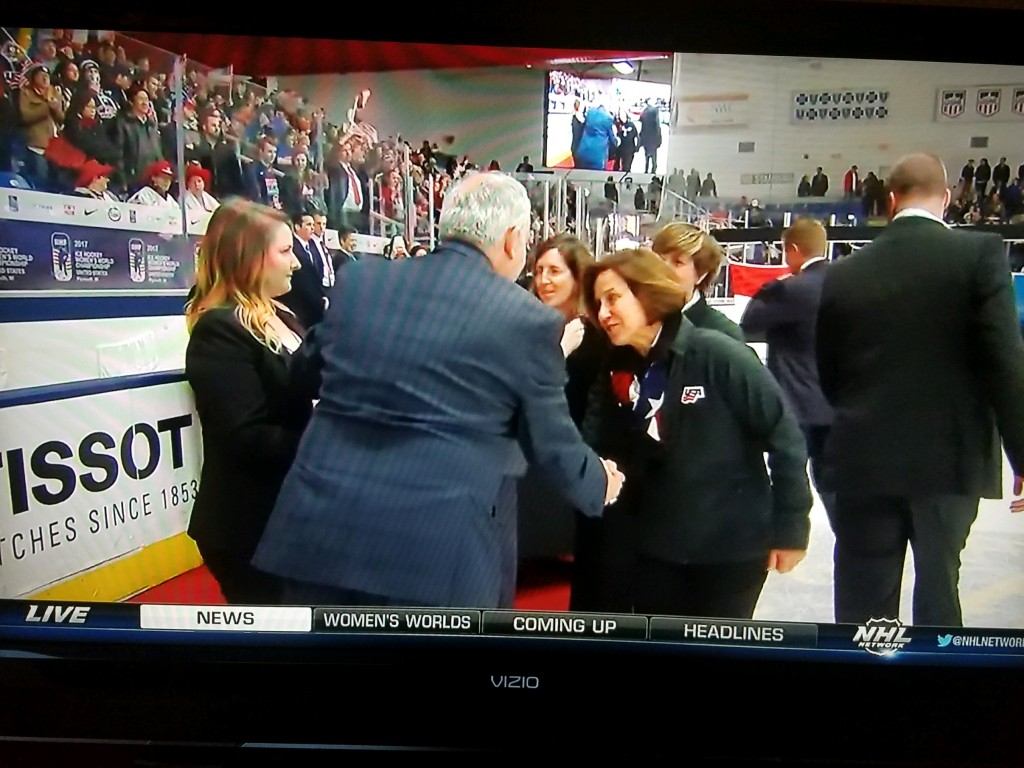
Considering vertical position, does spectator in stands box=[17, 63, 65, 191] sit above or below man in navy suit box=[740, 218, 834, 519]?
above

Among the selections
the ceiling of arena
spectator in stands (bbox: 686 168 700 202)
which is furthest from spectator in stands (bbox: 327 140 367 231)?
spectator in stands (bbox: 686 168 700 202)

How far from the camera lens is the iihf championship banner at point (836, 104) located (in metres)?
1.00

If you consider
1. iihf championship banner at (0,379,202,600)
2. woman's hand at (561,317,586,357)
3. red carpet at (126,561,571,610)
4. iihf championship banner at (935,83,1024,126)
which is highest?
iihf championship banner at (935,83,1024,126)

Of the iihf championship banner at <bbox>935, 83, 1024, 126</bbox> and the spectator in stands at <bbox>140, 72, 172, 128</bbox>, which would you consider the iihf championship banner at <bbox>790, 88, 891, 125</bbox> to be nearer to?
the iihf championship banner at <bbox>935, 83, 1024, 126</bbox>

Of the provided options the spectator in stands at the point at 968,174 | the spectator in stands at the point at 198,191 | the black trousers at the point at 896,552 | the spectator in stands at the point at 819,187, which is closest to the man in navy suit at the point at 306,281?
the spectator in stands at the point at 198,191

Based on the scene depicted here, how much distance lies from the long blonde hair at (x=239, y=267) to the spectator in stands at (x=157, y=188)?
64 mm

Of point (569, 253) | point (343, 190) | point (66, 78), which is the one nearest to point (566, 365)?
point (569, 253)

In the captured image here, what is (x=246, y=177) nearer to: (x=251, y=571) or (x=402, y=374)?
(x=402, y=374)

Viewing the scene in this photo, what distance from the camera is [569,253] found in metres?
1.00

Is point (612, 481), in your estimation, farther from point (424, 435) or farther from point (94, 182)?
point (94, 182)

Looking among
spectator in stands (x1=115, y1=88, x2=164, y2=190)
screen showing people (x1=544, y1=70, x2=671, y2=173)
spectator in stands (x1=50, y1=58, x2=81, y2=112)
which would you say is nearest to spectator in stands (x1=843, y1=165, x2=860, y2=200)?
screen showing people (x1=544, y1=70, x2=671, y2=173)

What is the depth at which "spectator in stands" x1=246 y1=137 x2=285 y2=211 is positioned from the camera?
3.28ft

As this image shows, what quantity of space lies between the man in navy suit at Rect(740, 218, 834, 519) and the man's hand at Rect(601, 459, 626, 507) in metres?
0.24

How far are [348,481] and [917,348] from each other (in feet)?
2.53
